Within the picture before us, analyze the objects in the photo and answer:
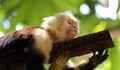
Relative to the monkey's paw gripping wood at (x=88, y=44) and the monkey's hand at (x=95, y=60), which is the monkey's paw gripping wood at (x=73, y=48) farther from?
the monkey's hand at (x=95, y=60)

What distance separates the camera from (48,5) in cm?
364

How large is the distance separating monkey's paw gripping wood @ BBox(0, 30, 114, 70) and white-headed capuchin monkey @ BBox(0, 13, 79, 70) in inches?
2.9

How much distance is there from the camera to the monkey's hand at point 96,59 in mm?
2906

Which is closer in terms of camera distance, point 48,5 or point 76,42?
point 76,42

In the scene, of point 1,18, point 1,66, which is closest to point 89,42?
point 1,66

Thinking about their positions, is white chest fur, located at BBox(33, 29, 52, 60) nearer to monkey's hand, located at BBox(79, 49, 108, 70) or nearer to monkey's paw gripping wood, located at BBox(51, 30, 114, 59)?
monkey's paw gripping wood, located at BBox(51, 30, 114, 59)

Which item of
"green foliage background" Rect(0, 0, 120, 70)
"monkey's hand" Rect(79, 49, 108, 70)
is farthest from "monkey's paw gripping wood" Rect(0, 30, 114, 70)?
"green foliage background" Rect(0, 0, 120, 70)

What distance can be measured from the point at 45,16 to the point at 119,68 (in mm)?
980

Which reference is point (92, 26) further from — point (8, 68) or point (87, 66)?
point (8, 68)

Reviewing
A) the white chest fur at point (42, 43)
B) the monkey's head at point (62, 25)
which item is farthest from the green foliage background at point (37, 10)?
the white chest fur at point (42, 43)

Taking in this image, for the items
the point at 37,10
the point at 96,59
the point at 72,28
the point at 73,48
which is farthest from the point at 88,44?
the point at 37,10

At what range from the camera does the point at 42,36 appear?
300 centimetres

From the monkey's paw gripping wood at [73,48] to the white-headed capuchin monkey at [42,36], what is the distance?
74 millimetres

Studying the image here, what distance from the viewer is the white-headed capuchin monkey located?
9.29 feet
